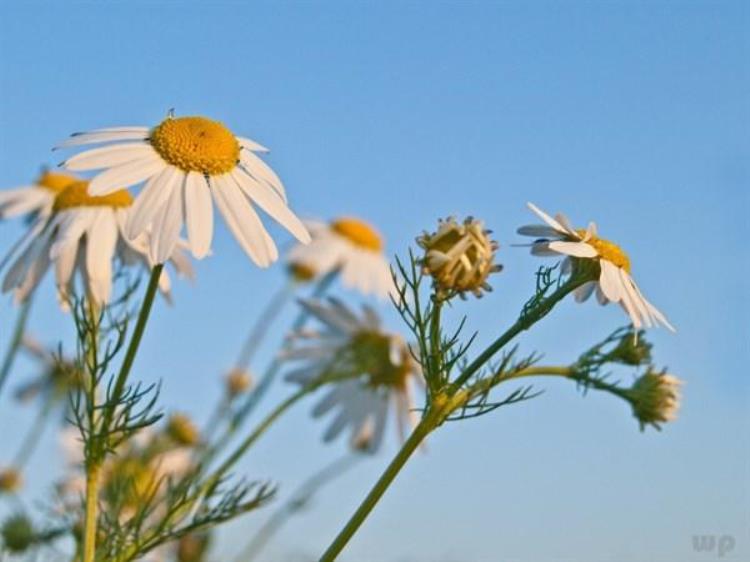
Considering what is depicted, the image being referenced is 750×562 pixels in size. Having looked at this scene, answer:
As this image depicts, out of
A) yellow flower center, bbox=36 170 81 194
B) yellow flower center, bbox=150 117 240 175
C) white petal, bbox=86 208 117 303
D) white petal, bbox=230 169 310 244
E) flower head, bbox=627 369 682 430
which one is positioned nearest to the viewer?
white petal, bbox=230 169 310 244

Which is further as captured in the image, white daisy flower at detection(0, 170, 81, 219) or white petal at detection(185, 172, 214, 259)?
white daisy flower at detection(0, 170, 81, 219)

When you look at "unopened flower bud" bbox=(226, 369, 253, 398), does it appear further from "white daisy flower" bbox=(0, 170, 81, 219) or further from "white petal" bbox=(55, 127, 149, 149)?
"white petal" bbox=(55, 127, 149, 149)

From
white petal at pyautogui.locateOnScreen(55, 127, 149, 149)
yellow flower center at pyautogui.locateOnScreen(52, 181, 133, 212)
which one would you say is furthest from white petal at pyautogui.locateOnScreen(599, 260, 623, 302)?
yellow flower center at pyautogui.locateOnScreen(52, 181, 133, 212)

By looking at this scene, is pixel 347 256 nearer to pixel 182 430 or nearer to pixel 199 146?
pixel 182 430

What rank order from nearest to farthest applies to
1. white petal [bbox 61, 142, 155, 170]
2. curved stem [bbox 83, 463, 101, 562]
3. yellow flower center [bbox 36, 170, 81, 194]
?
curved stem [bbox 83, 463, 101, 562], white petal [bbox 61, 142, 155, 170], yellow flower center [bbox 36, 170, 81, 194]

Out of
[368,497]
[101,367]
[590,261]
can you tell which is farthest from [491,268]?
[101,367]
